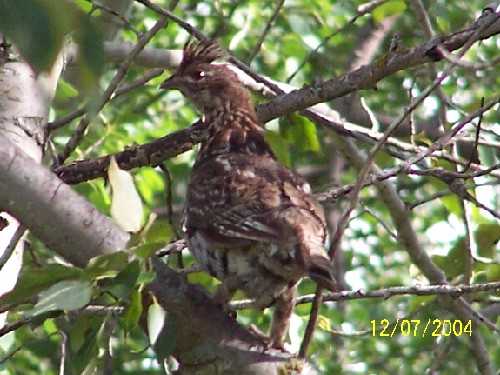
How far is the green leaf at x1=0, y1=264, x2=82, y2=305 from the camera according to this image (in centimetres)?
228

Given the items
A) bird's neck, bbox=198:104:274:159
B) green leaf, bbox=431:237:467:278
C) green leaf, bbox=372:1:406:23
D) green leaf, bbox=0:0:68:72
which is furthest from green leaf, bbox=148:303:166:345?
green leaf, bbox=372:1:406:23

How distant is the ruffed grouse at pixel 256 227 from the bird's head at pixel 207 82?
0.17m

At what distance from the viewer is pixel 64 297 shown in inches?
85.7

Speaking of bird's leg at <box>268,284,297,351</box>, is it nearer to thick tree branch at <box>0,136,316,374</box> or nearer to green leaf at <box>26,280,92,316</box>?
thick tree branch at <box>0,136,316,374</box>

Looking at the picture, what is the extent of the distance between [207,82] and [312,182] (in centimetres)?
759

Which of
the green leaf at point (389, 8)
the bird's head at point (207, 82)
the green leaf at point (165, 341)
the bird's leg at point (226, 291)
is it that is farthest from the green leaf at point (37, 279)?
the green leaf at point (389, 8)

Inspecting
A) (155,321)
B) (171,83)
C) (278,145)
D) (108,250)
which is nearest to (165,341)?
(155,321)

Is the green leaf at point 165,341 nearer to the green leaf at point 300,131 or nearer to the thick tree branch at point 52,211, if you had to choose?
the thick tree branch at point 52,211

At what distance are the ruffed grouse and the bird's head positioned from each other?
167mm

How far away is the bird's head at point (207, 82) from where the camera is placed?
15.5 feet

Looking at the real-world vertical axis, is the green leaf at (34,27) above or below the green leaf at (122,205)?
below

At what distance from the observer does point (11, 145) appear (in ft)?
7.82

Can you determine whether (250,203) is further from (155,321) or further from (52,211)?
(52,211)

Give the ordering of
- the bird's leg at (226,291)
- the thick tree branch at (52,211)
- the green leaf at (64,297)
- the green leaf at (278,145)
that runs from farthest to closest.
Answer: the green leaf at (278,145), the bird's leg at (226,291), the thick tree branch at (52,211), the green leaf at (64,297)
